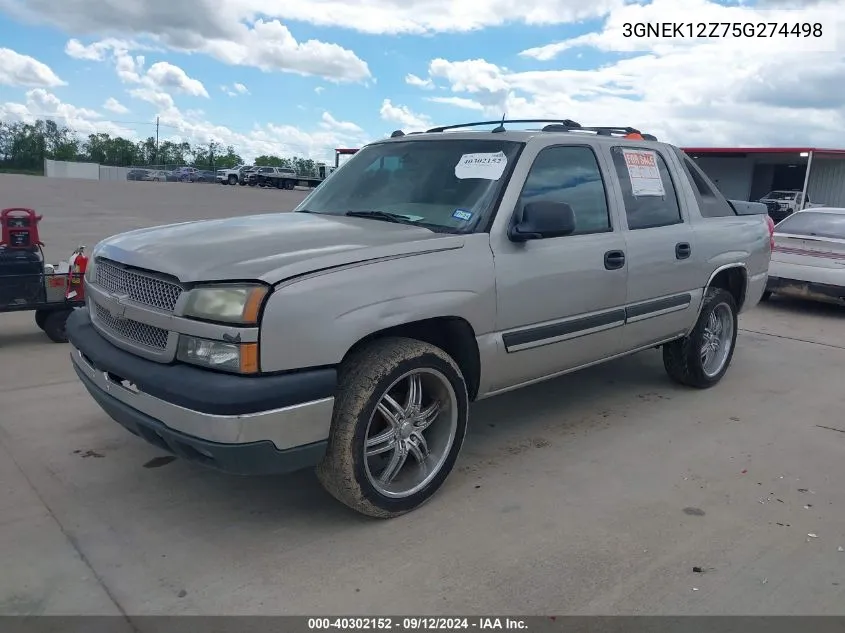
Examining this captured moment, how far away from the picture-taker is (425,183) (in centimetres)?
428

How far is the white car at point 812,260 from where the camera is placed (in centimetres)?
906

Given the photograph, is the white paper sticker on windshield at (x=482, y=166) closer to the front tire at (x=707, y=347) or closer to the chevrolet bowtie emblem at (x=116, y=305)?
the chevrolet bowtie emblem at (x=116, y=305)

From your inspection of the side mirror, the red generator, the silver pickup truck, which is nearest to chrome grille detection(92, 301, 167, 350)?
the silver pickup truck

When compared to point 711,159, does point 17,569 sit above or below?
below

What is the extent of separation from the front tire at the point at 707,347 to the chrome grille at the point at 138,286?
394cm

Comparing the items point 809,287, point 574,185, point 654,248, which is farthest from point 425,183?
point 809,287

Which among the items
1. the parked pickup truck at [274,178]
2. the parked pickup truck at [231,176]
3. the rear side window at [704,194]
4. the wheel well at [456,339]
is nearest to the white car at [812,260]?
the rear side window at [704,194]

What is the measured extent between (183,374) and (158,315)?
0.31 metres

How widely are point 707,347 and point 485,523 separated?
3.16 m

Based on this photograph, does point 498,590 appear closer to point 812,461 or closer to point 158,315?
point 158,315

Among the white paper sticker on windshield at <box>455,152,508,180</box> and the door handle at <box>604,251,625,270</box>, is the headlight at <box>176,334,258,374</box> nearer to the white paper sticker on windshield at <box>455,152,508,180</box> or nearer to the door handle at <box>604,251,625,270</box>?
the white paper sticker on windshield at <box>455,152,508,180</box>

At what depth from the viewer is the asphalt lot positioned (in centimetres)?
290
